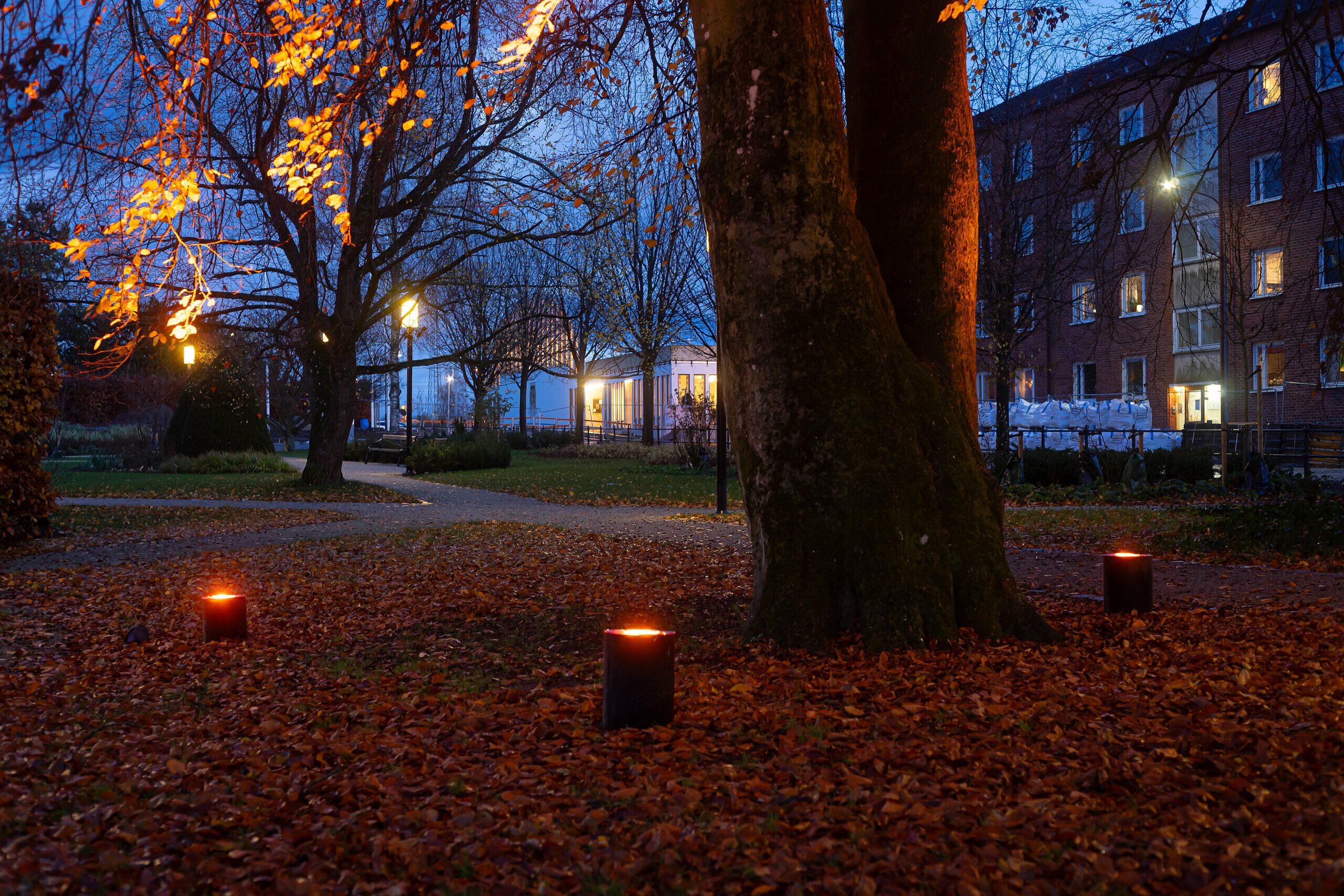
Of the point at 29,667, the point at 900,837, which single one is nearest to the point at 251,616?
the point at 29,667

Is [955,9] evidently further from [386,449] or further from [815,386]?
[386,449]

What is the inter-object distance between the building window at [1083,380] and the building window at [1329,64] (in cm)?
1015

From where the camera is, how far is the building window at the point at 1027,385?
31.5 meters

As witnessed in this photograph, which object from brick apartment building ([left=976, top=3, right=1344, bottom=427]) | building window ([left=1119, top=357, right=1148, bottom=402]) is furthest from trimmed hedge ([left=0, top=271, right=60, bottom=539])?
building window ([left=1119, top=357, right=1148, bottom=402])

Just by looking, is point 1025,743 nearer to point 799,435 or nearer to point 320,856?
point 799,435

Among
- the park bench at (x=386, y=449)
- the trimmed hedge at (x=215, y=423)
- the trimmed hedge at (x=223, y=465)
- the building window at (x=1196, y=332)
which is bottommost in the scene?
the trimmed hedge at (x=223, y=465)

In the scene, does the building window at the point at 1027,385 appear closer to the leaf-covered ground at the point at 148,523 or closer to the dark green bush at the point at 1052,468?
the dark green bush at the point at 1052,468

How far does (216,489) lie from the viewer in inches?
714

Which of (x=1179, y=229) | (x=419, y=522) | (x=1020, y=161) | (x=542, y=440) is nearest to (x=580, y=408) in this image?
(x=542, y=440)

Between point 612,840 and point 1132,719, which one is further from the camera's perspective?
point 1132,719

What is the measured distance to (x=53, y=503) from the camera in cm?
1029

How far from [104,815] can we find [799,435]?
328cm

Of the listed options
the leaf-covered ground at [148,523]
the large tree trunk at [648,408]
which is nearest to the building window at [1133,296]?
the large tree trunk at [648,408]

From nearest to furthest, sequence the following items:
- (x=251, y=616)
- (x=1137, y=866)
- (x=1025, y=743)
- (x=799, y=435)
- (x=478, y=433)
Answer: (x=1137, y=866) < (x=1025, y=743) < (x=799, y=435) < (x=251, y=616) < (x=478, y=433)
